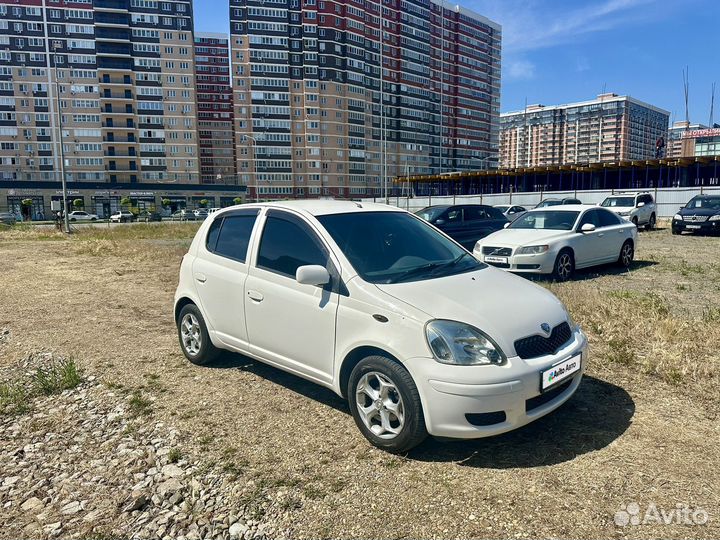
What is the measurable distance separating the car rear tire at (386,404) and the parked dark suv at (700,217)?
2072cm

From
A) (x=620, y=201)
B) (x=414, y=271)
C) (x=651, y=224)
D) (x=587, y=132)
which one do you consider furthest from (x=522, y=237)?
(x=587, y=132)

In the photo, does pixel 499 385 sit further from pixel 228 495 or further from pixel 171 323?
pixel 171 323

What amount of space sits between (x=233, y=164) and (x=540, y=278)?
10365 cm

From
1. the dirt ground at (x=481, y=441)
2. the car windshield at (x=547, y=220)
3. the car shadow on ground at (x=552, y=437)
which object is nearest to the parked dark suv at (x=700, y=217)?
the car windshield at (x=547, y=220)

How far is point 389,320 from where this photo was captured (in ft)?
10.8

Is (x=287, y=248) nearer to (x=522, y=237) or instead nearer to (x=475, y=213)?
(x=522, y=237)

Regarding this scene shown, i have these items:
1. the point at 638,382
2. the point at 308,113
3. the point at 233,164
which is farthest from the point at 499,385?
the point at 233,164

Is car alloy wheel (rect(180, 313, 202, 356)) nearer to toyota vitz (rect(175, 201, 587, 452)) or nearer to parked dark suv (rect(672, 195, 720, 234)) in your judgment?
toyota vitz (rect(175, 201, 587, 452))

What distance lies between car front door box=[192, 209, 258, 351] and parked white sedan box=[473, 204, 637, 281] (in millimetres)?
6346

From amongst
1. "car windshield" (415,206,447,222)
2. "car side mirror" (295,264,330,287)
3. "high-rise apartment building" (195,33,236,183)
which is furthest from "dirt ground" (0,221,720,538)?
"high-rise apartment building" (195,33,236,183)

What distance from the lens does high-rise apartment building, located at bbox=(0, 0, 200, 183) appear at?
259 ft

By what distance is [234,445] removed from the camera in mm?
3551

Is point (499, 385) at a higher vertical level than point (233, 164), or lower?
lower

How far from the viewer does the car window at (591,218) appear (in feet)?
34.3
